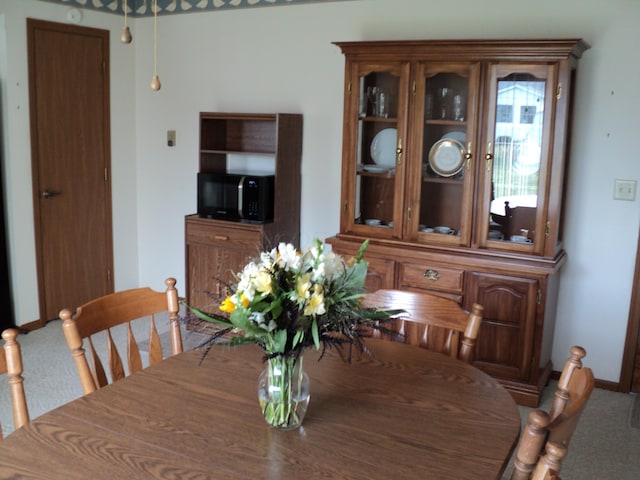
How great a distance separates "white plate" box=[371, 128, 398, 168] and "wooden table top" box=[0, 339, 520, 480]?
190 centimetres

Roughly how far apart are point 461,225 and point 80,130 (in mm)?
2867

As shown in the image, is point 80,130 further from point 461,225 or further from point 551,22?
point 551,22

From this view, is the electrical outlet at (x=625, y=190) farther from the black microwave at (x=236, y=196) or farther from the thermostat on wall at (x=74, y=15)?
the thermostat on wall at (x=74, y=15)

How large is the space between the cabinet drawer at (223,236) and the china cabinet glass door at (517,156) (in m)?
1.50

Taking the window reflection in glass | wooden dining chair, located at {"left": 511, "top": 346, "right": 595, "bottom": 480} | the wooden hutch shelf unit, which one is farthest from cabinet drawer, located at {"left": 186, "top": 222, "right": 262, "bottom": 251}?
wooden dining chair, located at {"left": 511, "top": 346, "right": 595, "bottom": 480}

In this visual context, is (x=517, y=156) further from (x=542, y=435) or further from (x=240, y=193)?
(x=542, y=435)

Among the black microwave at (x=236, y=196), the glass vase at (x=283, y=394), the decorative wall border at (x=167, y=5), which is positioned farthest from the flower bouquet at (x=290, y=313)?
the decorative wall border at (x=167, y=5)

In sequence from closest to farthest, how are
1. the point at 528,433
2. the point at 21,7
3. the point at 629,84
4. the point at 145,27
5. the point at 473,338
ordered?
the point at 528,433 < the point at 473,338 < the point at 629,84 < the point at 21,7 < the point at 145,27

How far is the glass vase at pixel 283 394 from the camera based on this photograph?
5.16 feet

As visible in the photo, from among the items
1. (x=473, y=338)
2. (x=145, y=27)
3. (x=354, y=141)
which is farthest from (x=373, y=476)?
(x=145, y=27)

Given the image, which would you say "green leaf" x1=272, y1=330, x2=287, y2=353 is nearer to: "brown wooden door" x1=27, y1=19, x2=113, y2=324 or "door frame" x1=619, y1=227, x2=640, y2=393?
"door frame" x1=619, y1=227, x2=640, y2=393

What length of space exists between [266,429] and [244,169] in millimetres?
3270

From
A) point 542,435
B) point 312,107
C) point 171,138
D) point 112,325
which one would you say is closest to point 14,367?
point 112,325

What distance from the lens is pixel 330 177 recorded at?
4359 millimetres
